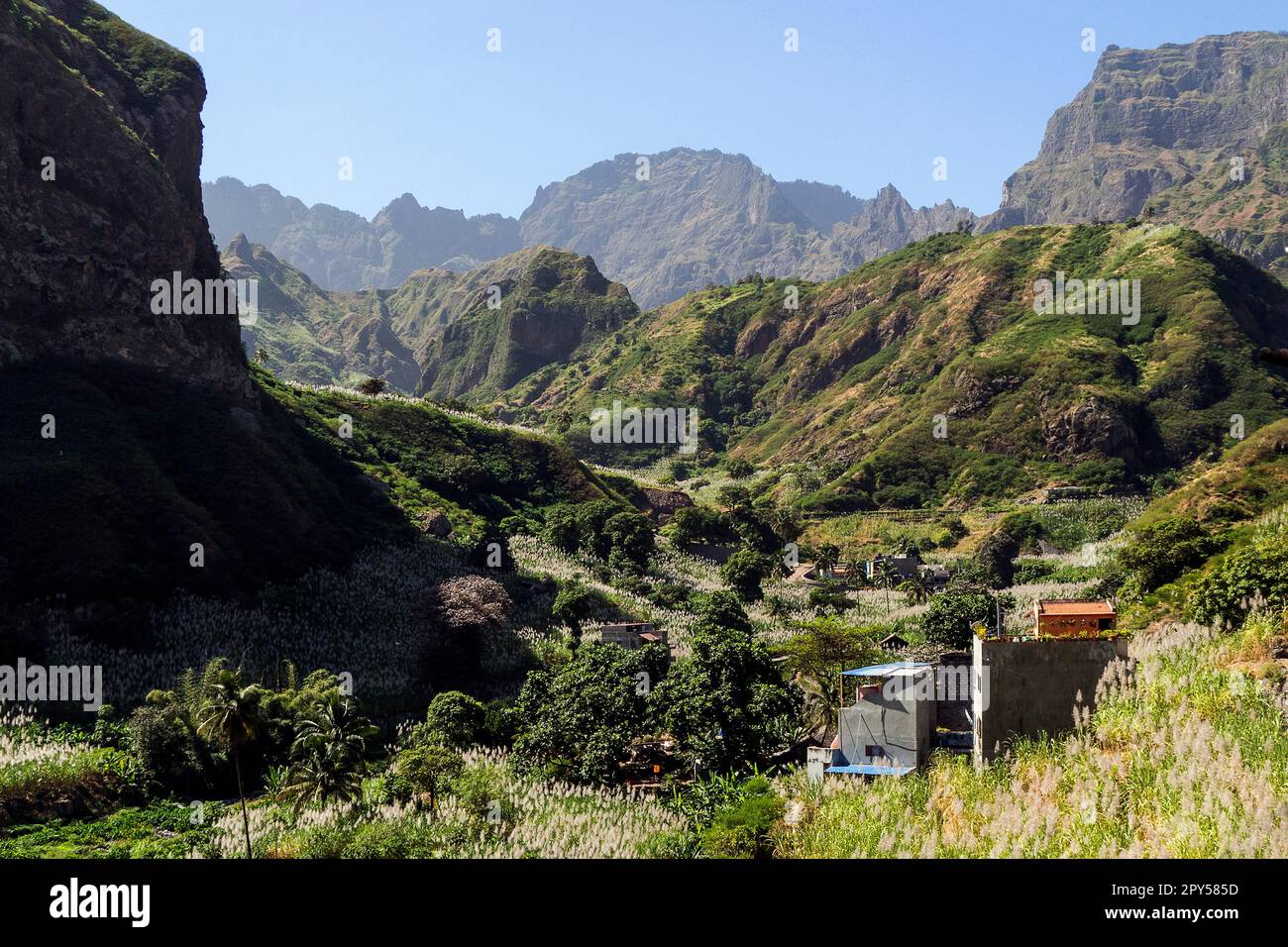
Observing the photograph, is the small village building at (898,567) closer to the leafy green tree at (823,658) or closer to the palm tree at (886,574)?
the palm tree at (886,574)

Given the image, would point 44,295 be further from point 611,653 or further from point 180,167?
point 611,653

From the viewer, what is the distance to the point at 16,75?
77562 millimetres

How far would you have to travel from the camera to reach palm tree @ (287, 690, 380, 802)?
121 feet

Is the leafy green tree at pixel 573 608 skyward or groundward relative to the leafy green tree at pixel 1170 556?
groundward

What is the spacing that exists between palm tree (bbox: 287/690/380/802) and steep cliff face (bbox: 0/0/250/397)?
52.2m

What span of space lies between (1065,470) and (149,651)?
112304 mm

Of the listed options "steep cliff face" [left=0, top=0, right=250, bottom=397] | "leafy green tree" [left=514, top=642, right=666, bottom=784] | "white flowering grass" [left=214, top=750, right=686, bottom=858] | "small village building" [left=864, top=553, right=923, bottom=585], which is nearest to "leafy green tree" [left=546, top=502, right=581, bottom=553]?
"small village building" [left=864, top=553, right=923, bottom=585]

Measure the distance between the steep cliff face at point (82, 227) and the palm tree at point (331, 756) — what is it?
171 ft

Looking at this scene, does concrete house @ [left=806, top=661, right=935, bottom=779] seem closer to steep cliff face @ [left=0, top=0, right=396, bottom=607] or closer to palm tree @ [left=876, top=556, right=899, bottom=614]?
steep cliff face @ [left=0, top=0, right=396, bottom=607]

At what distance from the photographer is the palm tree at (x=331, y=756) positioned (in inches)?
1451

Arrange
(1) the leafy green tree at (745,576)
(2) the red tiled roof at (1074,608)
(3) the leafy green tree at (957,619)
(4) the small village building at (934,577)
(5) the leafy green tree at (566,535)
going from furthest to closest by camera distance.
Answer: (5) the leafy green tree at (566,535) → (4) the small village building at (934,577) → (1) the leafy green tree at (745,576) → (3) the leafy green tree at (957,619) → (2) the red tiled roof at (1074,608)

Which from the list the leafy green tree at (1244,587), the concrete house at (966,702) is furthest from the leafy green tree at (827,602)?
the leafy green tree at (1244,587)

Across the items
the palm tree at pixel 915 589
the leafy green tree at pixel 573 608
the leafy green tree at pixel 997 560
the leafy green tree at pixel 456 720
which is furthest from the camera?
the leafy green tree at pixel 997 560
